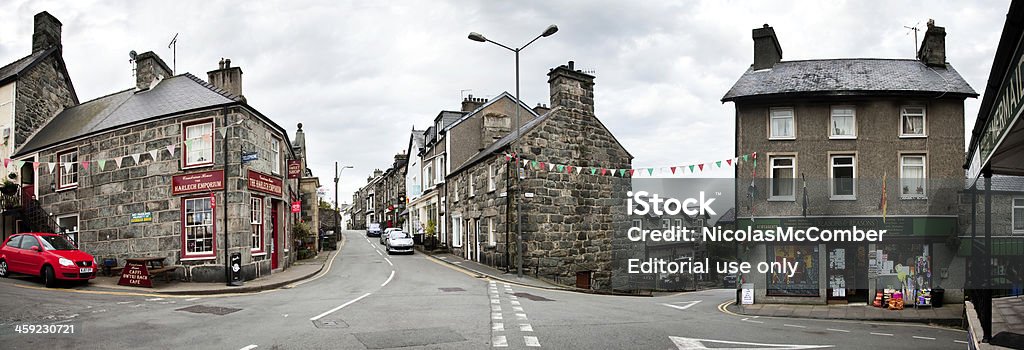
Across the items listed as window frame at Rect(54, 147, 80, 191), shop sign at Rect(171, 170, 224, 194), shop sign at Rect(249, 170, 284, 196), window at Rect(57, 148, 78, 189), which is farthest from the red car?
shop sign at Rect(249, 170, 284, 196)

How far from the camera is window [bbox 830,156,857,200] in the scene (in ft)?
72.2

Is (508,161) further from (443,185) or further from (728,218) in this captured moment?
(728,218)

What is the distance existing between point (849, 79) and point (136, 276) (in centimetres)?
2260

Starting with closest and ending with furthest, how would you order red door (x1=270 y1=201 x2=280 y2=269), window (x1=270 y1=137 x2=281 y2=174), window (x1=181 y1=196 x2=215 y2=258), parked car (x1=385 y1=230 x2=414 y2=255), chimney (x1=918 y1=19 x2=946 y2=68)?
window (x1=181 y1=196 x2=215 y2=258) < chimney (x1=918 y1=19 x2=946 y2=68) < window (x1=270 y1=137 x2=281 y2=174) < red door (x1=270 y1=201 x2=280 y2=269) < parked car (x1=385 y1=230 x2=414 y2=255)

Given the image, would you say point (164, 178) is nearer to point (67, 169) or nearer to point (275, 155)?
point (275, 155)

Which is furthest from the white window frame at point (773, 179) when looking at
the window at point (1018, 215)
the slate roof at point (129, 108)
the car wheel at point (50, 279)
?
the car wheel at point (50, 279)

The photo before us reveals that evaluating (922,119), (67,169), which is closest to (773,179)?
(922,119)

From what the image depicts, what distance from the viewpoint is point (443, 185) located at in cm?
4103

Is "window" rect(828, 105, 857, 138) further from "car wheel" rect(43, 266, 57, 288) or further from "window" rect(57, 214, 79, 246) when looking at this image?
"window" rect(57, 214, 79, 246)

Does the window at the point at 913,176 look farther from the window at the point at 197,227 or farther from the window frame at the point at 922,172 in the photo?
the window at the point at 197,227

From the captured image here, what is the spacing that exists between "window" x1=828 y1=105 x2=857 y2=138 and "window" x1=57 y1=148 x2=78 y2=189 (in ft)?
83.6

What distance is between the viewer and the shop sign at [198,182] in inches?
830

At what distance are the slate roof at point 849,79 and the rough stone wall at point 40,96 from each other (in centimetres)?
2660

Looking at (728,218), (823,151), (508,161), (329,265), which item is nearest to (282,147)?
(329,265)
